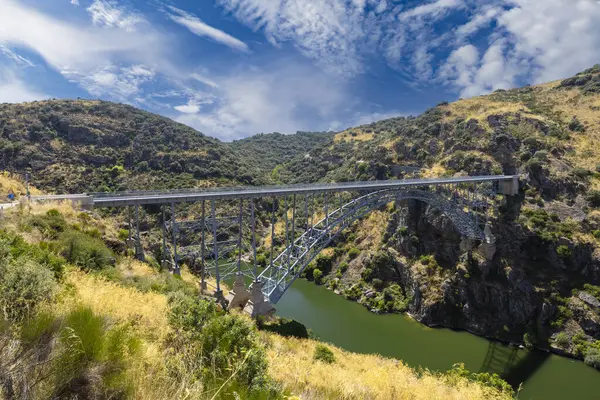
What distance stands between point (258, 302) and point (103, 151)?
1798 inches

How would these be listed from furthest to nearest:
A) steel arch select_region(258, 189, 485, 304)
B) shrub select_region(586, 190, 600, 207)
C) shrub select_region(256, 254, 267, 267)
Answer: shrub select_region(256, 254, 267, 267), shrub select_region(586, 190, 600, 207), steel arch select_region(258, 189, 485, 304)

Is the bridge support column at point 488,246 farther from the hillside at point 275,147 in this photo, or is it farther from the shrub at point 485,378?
the hillside at point 275,147

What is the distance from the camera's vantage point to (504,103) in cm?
5288

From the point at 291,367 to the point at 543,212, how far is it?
111 ft

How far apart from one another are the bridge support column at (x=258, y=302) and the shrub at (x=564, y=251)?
84.1 ft

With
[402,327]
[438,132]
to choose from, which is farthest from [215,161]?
[402,327]

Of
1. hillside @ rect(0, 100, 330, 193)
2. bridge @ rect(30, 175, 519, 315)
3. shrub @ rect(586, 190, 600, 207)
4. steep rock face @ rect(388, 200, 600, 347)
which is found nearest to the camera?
bridge @ rect(30, 175, 519, 315)

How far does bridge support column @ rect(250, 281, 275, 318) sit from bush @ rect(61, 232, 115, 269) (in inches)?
316

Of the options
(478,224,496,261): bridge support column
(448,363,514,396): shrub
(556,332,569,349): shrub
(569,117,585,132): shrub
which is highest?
(569,117,585,132): shrub

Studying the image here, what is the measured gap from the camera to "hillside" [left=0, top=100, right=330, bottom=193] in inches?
1714

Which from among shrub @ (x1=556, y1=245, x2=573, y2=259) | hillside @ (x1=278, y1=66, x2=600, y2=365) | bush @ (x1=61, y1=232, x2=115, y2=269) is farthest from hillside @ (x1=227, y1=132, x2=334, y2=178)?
bush @ (x1=61, y1=232, x2=115, y2=269)

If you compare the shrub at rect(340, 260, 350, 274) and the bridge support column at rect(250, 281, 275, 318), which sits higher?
the shrub at rect(340, 260, 350, 274)

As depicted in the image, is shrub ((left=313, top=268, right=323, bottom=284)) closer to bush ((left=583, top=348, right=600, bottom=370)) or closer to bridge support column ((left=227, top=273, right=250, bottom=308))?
bridge support column ((left=227, top=273, right=250, bottom=308))

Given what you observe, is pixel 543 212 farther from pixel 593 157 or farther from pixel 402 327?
pixel 402 327
